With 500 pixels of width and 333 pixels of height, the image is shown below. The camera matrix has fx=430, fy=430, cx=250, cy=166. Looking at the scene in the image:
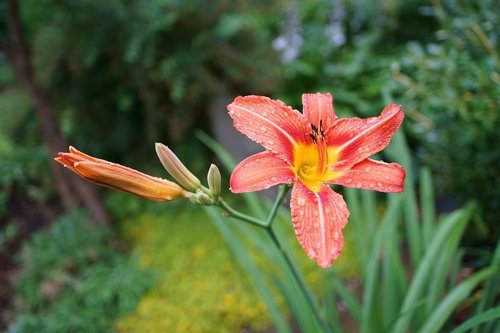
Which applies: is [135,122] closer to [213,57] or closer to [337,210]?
[213,57]

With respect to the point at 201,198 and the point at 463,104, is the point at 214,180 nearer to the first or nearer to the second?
the point at 201,198

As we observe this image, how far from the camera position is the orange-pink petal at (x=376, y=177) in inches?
27.0

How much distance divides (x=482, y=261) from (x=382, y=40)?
7.12ft

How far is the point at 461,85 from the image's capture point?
143 centimetres

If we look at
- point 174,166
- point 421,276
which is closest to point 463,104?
point 421,276

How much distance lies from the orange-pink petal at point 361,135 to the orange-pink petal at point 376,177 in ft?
0.06

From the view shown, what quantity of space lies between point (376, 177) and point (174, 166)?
1.10 ft

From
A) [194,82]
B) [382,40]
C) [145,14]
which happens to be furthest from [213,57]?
[382,40]

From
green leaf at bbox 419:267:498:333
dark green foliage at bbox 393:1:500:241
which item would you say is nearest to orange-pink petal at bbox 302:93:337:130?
green leaf at bbox 419:267:498:333

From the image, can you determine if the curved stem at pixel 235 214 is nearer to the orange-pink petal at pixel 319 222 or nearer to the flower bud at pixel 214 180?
the flower bud at pixel 214 180

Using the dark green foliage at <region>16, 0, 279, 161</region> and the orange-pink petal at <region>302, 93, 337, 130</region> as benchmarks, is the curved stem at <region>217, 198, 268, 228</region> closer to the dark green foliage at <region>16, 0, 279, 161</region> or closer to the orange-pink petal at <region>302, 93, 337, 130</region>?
the orange-pink petal at <region>302, 93, 337, 130</region>

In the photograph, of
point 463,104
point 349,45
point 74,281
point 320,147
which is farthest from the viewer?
point 349,45

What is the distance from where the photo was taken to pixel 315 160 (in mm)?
767

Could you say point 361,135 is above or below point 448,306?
above
